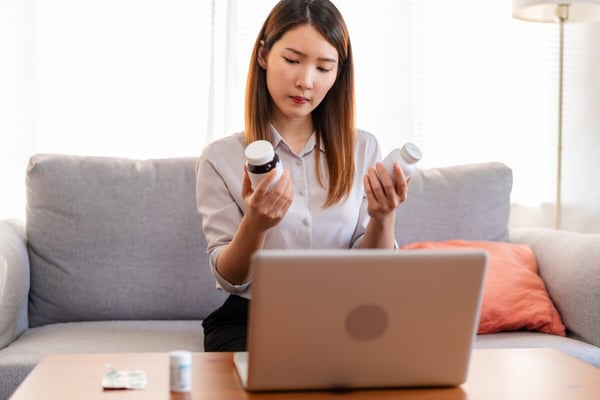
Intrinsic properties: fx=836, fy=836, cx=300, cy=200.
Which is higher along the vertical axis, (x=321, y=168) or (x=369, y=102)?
(x=369, y=102)

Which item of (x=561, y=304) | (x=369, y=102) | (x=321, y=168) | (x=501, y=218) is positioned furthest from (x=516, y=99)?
(x=321, y=168)

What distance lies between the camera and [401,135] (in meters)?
3.02

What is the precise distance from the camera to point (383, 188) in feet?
4.69

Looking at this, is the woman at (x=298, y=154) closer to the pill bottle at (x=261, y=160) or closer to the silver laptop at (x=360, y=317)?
the pill bottle at (x=261, y=160)

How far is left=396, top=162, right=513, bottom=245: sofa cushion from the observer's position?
7.73 ft

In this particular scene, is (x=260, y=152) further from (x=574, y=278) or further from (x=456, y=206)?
(x=456, y=206)

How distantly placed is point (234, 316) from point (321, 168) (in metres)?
0.36

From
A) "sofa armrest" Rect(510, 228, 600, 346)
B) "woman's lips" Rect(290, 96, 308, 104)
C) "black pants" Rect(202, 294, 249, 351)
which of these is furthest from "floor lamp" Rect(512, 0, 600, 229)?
"black pants" Rect(202, 294, 249, 351)

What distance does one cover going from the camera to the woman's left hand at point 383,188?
139cm

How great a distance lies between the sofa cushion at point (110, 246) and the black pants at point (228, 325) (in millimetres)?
468

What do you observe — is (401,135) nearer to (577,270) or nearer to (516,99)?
(516,99)

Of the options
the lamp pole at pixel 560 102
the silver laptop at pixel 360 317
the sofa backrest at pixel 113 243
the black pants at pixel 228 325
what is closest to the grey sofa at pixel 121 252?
the sofa backrest at pixel 113 243

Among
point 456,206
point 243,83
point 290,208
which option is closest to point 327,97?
point 290,208

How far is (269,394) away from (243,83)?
201cm
